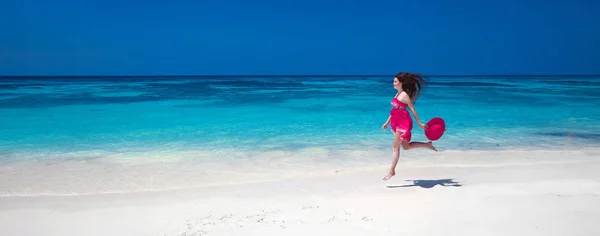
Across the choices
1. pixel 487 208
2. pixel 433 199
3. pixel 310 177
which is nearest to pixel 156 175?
pixel 310 177

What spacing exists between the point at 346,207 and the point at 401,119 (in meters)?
1.17

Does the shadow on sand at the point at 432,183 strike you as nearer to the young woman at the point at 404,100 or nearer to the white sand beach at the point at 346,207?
the white sand beach at the point at 346,207

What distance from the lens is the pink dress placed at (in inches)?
171

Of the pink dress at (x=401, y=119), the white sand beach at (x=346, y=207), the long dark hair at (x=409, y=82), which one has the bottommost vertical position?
the white sand beach at (x=346, y=207)

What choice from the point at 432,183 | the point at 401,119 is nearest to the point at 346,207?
the point at 401,119

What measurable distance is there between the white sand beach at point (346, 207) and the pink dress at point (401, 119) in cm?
59

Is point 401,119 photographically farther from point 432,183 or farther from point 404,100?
point 432,183

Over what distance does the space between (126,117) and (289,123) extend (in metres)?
5.35

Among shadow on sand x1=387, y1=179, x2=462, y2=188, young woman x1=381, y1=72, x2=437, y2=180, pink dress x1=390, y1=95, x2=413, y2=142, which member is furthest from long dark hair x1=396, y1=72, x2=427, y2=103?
shadow on sand x1=387, y1=179, x2=462, y2=188

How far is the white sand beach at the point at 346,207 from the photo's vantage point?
326cm

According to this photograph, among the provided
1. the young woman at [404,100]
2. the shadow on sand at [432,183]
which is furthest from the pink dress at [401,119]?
the shadow on sand at [432,183]

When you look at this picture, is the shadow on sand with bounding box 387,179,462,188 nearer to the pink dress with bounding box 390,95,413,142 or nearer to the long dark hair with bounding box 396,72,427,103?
the pink dress with bounding box 390,95,413,142

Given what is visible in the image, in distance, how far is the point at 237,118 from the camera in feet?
43.0

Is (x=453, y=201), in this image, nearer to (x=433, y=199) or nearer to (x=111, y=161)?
(x=433, y=199)
